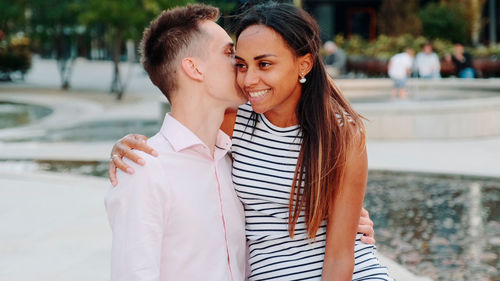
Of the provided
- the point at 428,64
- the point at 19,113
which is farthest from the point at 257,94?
the point at 428,64

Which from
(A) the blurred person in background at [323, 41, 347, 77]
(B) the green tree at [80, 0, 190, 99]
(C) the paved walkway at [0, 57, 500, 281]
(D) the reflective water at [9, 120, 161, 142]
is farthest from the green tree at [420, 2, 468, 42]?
(C) the paved walkway at [0, 57, 500, 281]

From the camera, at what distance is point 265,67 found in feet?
8.81

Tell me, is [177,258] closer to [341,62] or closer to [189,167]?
[189,167]

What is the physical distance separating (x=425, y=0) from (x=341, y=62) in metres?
20.5

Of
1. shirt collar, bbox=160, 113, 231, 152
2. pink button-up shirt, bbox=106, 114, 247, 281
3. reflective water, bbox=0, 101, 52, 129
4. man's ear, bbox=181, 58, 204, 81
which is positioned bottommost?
reflective water, bbox=0, 101, 52, 129

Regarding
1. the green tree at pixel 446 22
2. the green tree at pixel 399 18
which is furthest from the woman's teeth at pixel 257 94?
the green tree at pixel 446 22

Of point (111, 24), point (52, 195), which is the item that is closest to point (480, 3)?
point (111, 24)

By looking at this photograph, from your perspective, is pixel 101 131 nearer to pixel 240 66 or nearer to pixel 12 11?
pixel 240 66

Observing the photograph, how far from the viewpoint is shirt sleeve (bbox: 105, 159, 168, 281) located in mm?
2359

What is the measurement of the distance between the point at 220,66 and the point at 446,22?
32.1m

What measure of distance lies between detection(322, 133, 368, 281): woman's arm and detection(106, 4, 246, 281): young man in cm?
35

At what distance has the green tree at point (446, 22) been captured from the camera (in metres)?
32.9

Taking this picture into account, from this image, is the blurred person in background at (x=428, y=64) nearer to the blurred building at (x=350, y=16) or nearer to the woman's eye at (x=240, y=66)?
the woman's eye at (x=240, y=66)

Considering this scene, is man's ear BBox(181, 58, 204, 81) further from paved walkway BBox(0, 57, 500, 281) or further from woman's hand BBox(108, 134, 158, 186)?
paved walkway BBox(0, 57, 500, 281)
